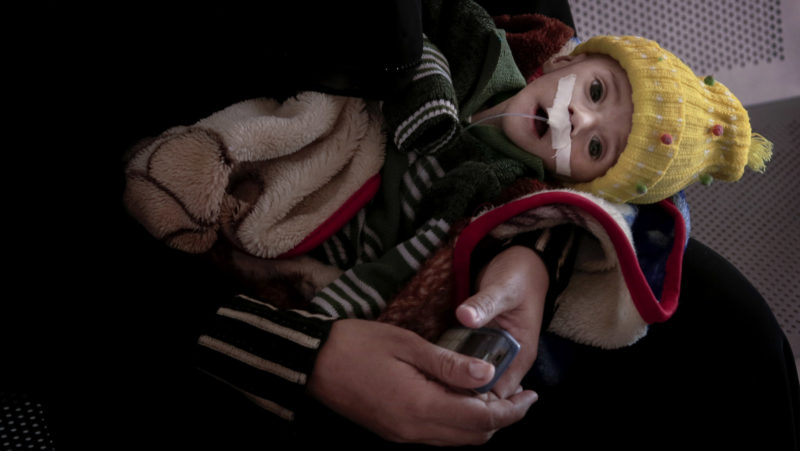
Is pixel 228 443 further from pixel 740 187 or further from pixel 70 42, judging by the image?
pixel 740 187

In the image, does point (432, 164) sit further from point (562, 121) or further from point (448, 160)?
point (562, 121)

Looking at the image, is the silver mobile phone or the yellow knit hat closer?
the silver mobile phone

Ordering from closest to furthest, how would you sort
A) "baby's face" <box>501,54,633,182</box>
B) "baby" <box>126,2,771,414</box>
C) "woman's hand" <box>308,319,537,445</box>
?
"woman's hand" <box>308,319,537,445</box> < "baby" <box>126,2,771,414</box> < "baby's face" <box>501,54,633,182</box>

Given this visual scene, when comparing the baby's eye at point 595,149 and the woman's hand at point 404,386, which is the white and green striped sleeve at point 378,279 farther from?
the baby's eye at point 595,149

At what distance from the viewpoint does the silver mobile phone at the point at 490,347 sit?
2.03ft

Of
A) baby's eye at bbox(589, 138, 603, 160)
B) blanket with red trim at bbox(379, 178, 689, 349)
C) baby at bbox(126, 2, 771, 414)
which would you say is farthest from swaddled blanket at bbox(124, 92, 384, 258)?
baby's eye at bbox(589, 138, 603, 160)

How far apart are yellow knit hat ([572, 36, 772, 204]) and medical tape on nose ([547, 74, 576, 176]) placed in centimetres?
6

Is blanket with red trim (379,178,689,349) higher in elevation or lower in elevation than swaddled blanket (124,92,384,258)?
lower

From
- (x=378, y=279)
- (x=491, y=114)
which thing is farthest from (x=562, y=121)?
(x=378, y=279)

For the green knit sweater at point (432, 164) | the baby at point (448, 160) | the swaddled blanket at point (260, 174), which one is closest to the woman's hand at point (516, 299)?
the baby at point (448, 160)

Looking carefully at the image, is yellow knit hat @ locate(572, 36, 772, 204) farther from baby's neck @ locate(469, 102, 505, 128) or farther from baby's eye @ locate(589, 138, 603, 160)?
baby's neck @ locate(469, 102, 505, 128)

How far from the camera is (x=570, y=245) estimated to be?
799mm

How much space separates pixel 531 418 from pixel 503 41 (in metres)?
0.58

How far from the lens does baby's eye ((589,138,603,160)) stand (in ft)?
2.68
